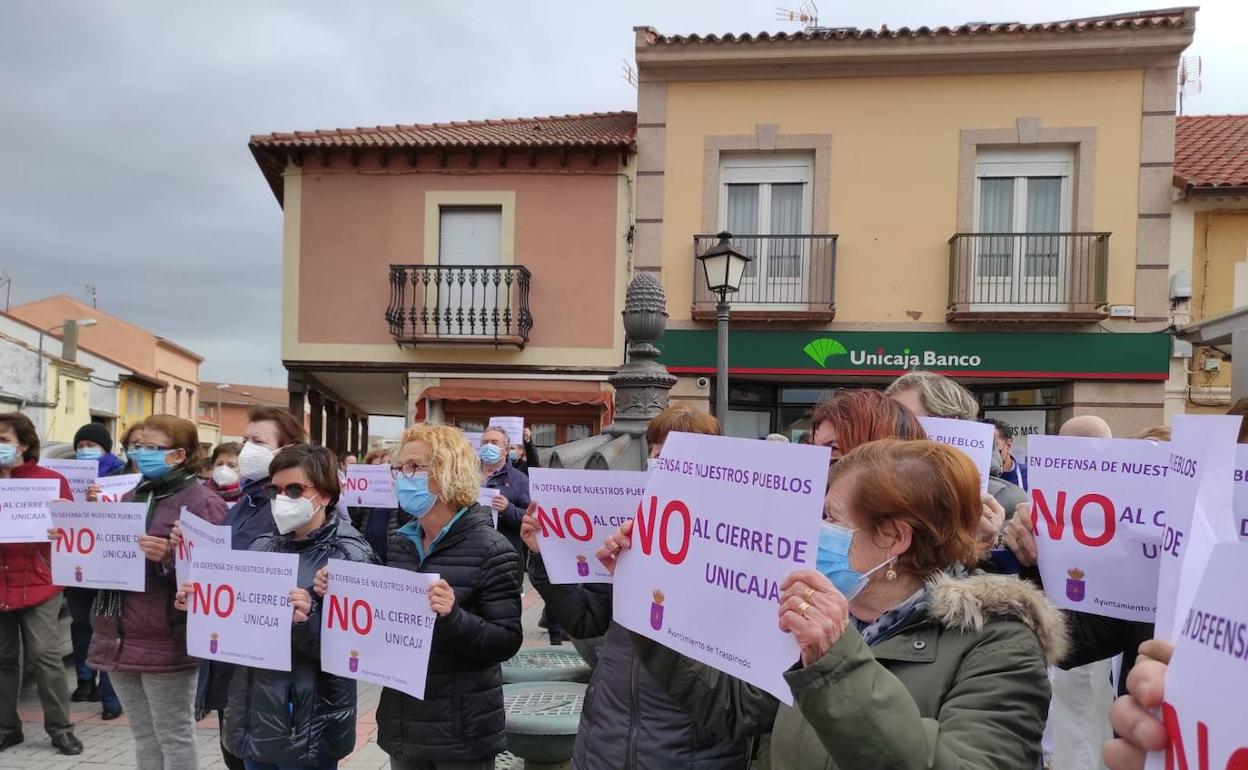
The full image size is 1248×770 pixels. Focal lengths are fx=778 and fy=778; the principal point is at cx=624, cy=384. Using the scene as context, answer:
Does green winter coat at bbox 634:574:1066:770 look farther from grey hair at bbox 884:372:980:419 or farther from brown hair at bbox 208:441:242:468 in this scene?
brown hair at bbox 208:441:242:468

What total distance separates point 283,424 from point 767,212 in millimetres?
9389

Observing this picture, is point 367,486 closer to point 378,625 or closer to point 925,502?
point 378,625

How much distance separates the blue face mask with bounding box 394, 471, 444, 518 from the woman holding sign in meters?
1.79

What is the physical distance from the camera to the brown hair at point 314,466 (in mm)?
3088

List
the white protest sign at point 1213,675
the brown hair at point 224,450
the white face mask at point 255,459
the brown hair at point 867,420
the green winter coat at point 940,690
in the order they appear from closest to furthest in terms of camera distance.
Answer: the white protest sign at point 1213,675, the green winter coat at point 940,690, the brown hair at point 867,420, the white face mask at point 255,459, the brown hair at point 224,450

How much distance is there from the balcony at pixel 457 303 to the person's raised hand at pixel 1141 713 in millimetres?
11425

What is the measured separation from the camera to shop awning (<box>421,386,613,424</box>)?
12.2 meters

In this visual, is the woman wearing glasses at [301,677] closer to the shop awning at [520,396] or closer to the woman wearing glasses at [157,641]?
the woman wearing glasses at [157,641]

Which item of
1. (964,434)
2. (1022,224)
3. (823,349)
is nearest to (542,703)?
(964,434)

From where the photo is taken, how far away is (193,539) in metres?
3.39

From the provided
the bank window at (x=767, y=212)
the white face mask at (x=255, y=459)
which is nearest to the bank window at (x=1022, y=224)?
the bank window at (x=767, y=212)

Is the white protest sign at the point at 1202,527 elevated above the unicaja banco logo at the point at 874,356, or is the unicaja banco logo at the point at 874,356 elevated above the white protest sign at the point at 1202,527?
the unicaja banco logo at the point at 874,356

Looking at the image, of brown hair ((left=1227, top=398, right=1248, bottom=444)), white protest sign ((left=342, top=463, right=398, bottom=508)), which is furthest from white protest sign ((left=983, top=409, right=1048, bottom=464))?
brown hair ((left=1227, top=398, right=1248, bottom=444))

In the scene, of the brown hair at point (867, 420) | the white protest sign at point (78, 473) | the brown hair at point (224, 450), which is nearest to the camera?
the brown hair at point (867, 420)
